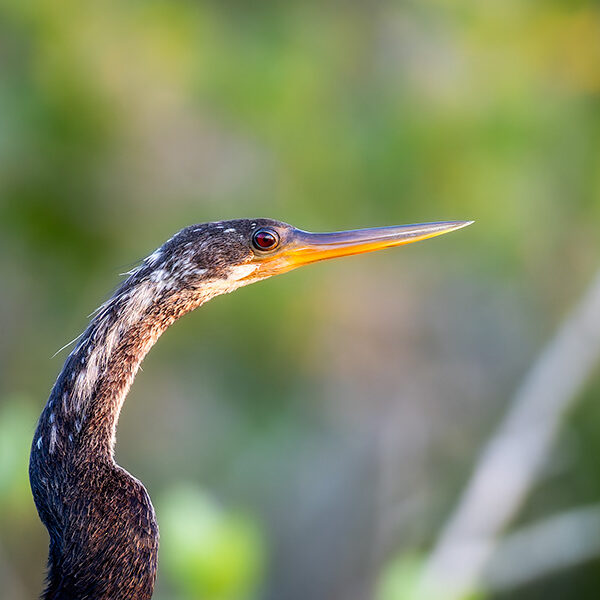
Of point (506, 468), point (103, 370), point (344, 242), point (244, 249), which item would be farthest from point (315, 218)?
point (103, 370)

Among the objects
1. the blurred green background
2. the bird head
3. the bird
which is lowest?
the bird

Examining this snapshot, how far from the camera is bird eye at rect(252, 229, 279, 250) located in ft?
10.3

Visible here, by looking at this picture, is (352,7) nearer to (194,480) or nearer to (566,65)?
(566,65)

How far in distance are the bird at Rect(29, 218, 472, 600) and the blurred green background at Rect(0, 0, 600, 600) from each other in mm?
5375

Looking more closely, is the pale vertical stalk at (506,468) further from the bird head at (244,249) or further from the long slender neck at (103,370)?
the long slender neck at (103,370)

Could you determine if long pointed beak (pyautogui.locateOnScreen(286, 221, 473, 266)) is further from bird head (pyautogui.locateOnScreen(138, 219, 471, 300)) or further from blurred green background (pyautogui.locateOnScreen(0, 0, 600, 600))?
blurred green background (pyautogui.locateOnScreen(0, 0, 600, 600))

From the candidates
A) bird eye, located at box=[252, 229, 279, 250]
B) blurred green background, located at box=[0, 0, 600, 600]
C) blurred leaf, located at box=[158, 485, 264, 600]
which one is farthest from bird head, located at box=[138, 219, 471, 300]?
blurred green background, located at box=[0, 0, 600, 600]

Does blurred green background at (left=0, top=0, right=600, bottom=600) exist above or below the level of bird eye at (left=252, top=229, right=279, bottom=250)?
above

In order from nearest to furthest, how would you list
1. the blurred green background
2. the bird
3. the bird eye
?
the bird → the bird eye → the blurred green background

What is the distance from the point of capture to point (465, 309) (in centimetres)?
1007

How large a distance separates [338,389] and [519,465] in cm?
421

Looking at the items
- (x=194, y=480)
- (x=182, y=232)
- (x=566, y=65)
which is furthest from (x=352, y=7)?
(x=182, y=232)

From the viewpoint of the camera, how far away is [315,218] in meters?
8.80

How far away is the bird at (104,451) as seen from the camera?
8.69 feet
